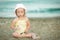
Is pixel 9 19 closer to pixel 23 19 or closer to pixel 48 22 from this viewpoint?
pixel 23 19

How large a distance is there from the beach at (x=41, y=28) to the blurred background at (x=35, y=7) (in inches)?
1.6

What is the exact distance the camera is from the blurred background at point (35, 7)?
171 cm

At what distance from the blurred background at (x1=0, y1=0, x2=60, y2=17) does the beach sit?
0.14ft

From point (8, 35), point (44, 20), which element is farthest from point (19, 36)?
point (44, 20)

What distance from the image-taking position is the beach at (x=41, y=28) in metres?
1.71

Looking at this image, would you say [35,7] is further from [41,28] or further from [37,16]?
[41,28]

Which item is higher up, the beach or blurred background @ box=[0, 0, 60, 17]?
blurred background @ box=[0, 0, 60, 17]

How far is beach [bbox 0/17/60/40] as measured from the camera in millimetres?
1715

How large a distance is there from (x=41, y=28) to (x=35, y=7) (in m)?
0.18

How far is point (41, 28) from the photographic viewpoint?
173 cm

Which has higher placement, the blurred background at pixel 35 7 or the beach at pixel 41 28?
the blurred background at pixel 35 7

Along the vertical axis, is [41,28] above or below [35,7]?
below

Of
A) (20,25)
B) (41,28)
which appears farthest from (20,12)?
(41,28)

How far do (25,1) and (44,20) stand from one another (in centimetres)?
22
